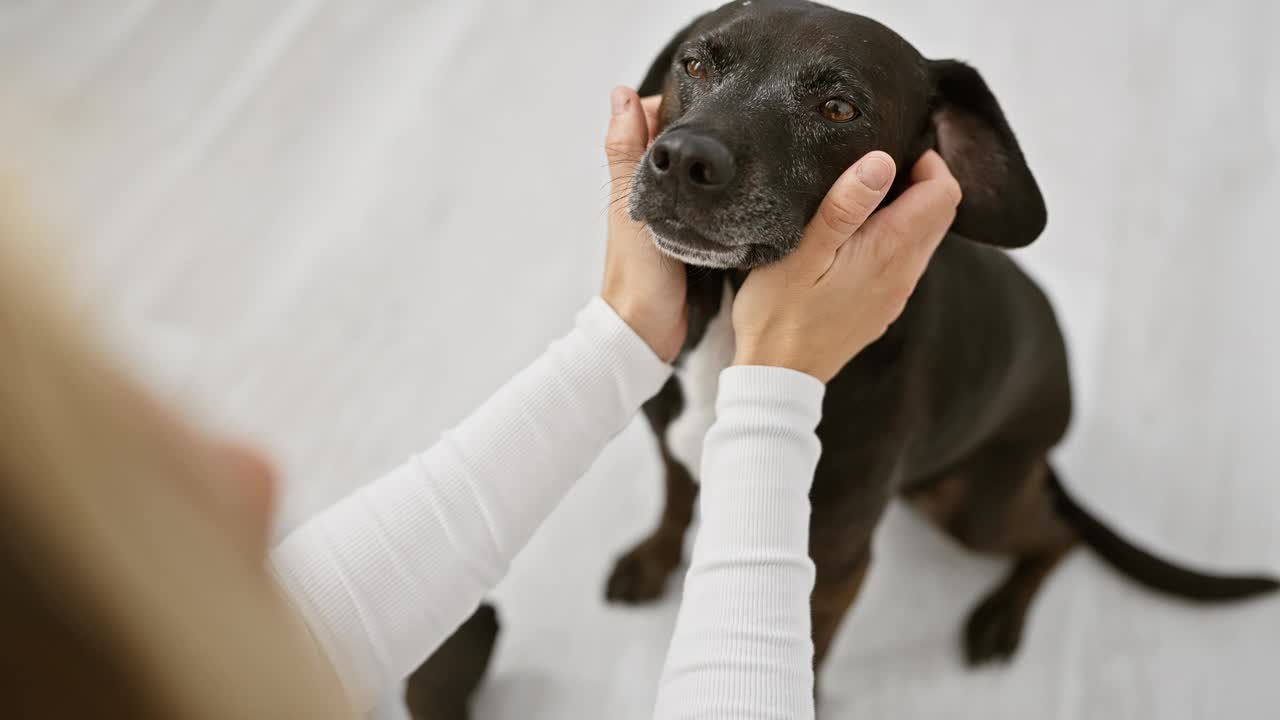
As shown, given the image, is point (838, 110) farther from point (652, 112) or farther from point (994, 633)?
point (994, 633)

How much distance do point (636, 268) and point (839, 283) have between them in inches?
11.4

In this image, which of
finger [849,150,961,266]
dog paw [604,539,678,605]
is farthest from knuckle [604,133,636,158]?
dog paw [604,539,678,605]

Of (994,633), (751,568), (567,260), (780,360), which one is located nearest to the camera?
(751,568)

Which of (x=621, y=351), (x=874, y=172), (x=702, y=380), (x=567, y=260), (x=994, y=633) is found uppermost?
(x=874, y=172)

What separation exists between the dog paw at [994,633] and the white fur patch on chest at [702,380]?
2.52ft

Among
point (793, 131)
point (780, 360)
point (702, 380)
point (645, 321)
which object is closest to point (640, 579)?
point (702, 380)

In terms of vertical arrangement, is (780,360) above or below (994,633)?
above

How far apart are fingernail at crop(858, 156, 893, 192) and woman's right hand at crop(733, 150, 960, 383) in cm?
5

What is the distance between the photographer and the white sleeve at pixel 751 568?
3.18ft

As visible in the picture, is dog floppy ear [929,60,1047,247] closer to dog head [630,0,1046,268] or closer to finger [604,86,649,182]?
dog head [630,0,1046,268]

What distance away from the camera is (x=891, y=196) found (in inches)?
51.6

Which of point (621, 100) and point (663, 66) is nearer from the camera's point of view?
point (621, 100)

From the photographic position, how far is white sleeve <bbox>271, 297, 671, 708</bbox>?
110cm

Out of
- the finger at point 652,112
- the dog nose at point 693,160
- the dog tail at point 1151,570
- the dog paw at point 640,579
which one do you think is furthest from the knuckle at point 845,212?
the dog tail at point 1151,570
